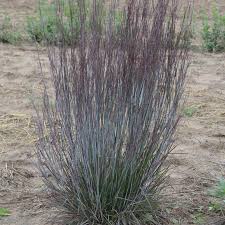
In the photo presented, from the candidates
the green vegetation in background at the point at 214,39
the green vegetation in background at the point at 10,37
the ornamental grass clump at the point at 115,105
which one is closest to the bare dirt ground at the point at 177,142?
the green vegetation in background at the point at 214,39

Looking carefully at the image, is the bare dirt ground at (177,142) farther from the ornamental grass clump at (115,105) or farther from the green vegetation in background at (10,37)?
the green vegetation in background at (10,37)

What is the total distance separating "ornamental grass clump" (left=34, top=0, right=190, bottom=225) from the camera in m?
3.00

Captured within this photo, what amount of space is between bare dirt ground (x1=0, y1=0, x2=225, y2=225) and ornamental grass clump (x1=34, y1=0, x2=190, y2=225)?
0.40 meters

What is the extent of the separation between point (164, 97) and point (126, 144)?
0.34 m

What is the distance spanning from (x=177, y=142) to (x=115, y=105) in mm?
1987

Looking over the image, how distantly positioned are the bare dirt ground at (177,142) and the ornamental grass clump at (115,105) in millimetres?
404

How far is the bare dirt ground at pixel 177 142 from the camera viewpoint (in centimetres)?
369

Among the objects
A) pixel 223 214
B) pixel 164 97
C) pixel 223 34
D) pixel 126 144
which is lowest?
pixel 223 34

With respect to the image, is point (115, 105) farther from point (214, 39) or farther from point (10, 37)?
point (10, 37)

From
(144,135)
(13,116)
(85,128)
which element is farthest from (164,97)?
(13,116)

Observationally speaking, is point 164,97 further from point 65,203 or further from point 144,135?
point 65,203

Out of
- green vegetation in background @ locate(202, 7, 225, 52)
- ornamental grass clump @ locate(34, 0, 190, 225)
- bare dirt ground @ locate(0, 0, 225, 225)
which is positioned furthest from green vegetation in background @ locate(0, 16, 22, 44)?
ornamental grass clump @ locate(34, 0, 190, 225)

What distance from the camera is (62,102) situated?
3.11 metres

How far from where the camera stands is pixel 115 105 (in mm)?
3016
